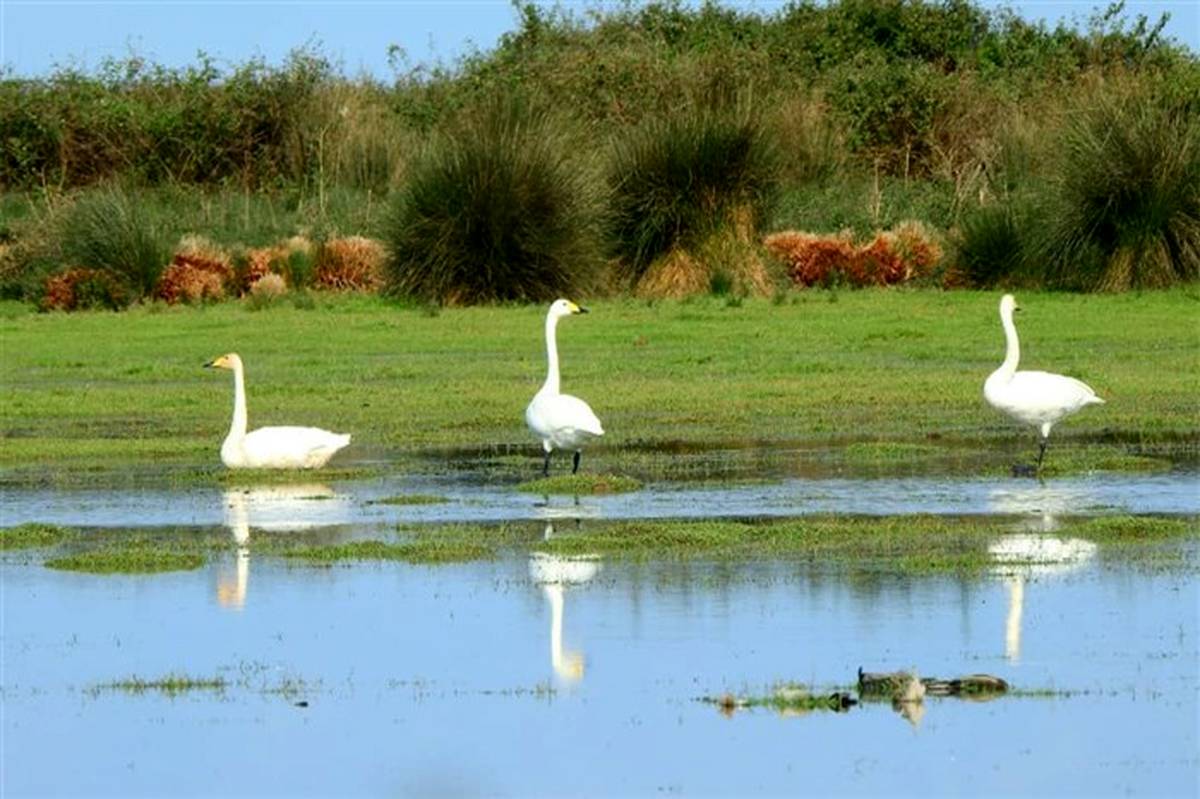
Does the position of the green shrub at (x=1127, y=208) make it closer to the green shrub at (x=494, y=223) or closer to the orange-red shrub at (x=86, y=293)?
the green shrub at (x=494, y=223)

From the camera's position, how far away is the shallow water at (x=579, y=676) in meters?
9.24

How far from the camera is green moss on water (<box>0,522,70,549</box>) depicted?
15.3 m

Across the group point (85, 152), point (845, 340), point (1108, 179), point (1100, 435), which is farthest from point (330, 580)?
point (85, 152)

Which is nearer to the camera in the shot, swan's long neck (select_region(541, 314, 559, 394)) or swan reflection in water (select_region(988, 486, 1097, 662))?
swan reflection in water (select_region(988, 486, 1097, 662))

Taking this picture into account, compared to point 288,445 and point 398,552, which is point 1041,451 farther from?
point 398,552

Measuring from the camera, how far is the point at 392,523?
51.8 ft

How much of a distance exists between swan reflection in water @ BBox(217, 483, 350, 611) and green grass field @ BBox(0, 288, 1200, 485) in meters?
1.19

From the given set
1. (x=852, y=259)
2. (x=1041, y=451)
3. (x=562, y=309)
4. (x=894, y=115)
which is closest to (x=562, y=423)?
(x=562, y=309)

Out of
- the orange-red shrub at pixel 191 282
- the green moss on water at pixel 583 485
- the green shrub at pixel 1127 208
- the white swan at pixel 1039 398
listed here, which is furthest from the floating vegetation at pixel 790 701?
the orange-red shrub at pixel 191 282

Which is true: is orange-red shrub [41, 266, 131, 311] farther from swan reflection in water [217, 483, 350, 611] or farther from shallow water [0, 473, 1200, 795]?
shallow water [0, 473, 1200, 795]

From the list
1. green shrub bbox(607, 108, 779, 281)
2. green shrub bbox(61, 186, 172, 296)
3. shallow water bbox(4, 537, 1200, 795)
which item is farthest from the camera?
green shrub bbox(61, 186, 172, 296)

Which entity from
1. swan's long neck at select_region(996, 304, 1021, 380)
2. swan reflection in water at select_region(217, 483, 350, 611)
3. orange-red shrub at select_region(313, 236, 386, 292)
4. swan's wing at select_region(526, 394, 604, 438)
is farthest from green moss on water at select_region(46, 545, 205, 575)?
orange-red shrub at select_region(313, 236, 386, 292)

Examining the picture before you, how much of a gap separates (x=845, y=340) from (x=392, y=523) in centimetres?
1400

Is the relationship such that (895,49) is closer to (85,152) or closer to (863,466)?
(85,152)
